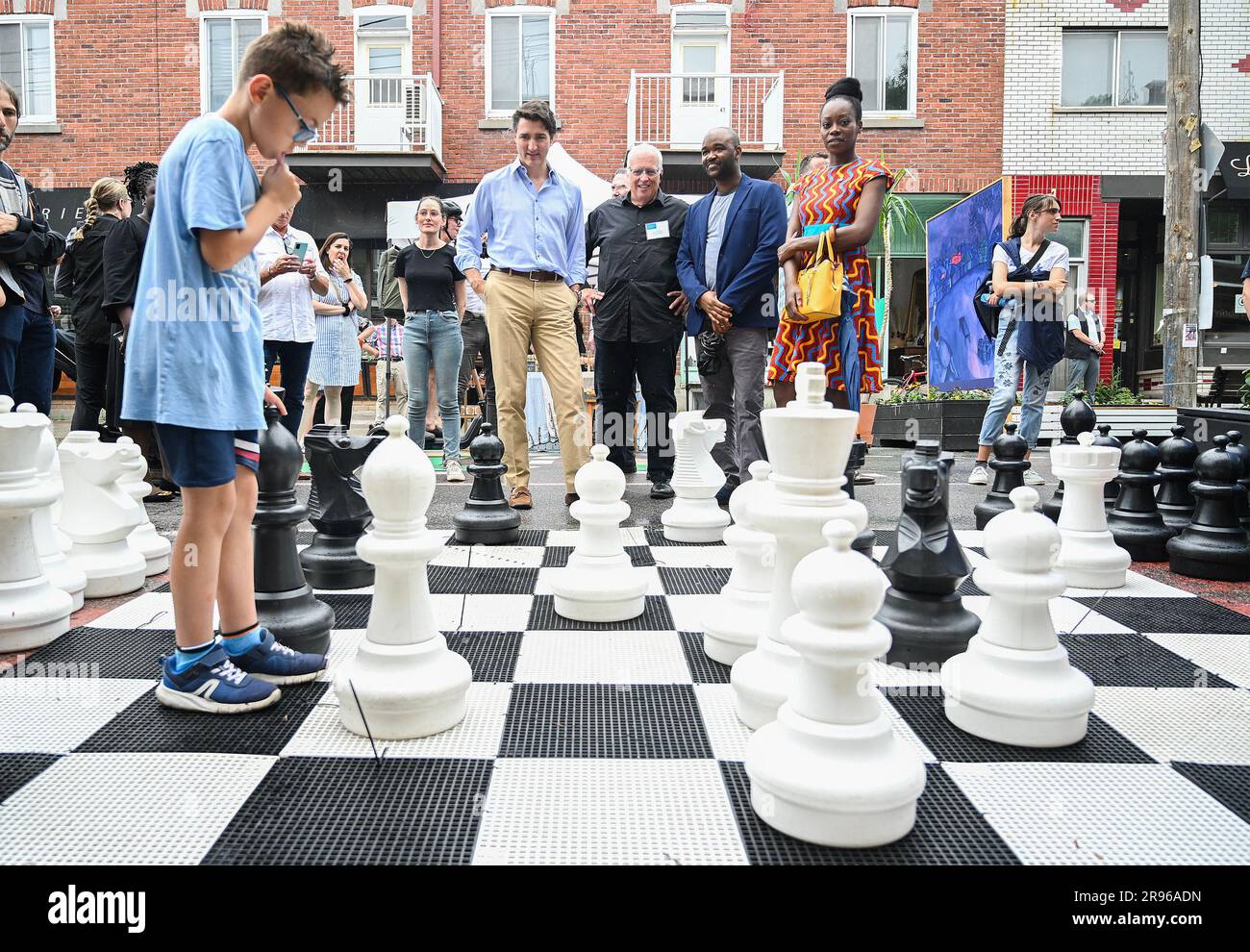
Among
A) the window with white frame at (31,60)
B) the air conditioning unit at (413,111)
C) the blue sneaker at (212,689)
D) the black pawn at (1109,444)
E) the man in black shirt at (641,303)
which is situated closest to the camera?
the blue sneaker at (212,689)

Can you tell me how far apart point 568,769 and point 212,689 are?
27.3 inches

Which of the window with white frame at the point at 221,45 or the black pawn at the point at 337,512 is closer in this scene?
the black pawn at the point at 337,512

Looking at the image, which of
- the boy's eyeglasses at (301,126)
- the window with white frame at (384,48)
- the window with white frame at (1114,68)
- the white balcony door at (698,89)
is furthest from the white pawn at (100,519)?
the window with white frame at (1114,68)

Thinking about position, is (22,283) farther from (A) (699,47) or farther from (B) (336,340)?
(A) (699,47)

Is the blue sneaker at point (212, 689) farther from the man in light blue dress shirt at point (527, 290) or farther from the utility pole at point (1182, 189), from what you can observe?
the utility pole at point (1182, 189)

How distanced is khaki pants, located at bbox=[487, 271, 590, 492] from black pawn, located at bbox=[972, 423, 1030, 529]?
1.55 metres

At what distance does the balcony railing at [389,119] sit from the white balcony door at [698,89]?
9.33 feet

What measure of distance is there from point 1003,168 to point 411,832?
11.5 m

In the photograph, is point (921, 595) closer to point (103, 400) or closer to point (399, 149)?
point (103, 400)

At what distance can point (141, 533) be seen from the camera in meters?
2.70

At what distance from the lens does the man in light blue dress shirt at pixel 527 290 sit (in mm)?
3633

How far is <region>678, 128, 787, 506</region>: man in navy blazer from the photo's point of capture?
3682 mm
